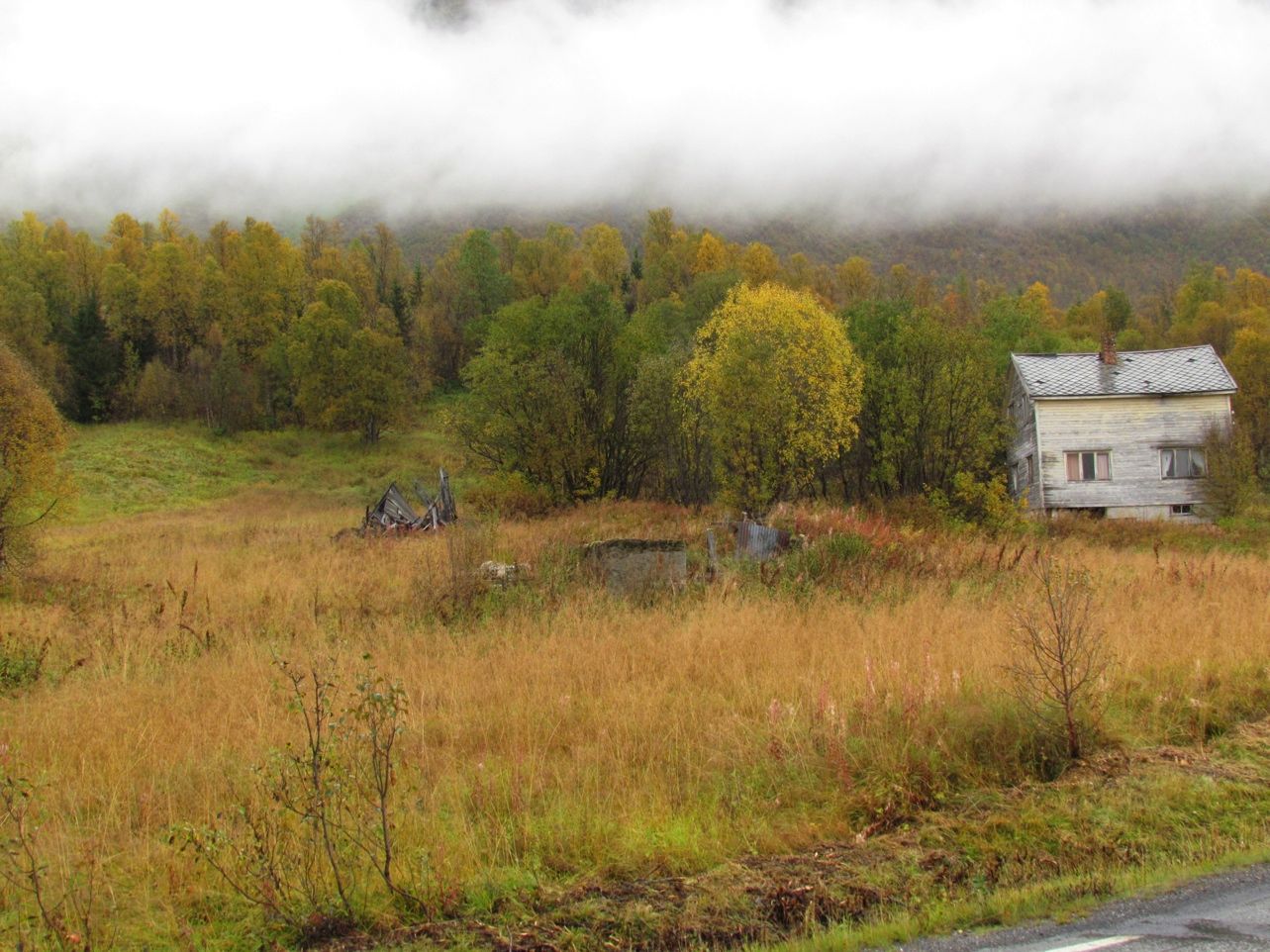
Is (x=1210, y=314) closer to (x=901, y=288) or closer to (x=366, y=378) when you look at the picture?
(x=901, y=288)

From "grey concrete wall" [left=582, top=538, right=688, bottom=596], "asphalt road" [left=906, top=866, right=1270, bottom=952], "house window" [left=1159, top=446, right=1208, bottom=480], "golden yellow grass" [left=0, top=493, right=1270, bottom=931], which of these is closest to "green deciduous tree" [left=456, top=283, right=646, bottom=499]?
"grey concrete wall" [left=582, top=538, right=688, bottom=596]

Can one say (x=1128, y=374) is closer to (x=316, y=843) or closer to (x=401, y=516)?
(x=401, y=516)

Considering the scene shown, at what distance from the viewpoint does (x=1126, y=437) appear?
38344 mm

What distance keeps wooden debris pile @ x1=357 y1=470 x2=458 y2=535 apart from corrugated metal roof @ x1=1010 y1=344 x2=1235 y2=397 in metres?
24.6

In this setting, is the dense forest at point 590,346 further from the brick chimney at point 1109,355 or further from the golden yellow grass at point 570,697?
the golden yellow grass at point 570,697

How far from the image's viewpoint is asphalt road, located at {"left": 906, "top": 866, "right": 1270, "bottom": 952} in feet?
13.5

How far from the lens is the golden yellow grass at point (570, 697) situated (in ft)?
18.3

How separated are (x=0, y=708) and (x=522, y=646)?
482 centimetres

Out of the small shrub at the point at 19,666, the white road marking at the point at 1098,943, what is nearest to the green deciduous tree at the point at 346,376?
the small shrub at the point at 19,666

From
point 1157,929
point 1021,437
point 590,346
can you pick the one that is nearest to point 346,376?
point 590,346

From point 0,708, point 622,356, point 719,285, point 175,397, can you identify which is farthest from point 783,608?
point 175,397

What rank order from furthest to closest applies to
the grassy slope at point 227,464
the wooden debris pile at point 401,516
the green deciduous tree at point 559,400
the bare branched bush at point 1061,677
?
the grassy slope at point 227,464
the green deciduous tree at point 559,400
the wooden debris pile at point 401,516
the bare branched bush at point 1061,677

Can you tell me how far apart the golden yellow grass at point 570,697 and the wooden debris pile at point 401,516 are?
11.2m

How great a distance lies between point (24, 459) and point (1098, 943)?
20.6 meters
